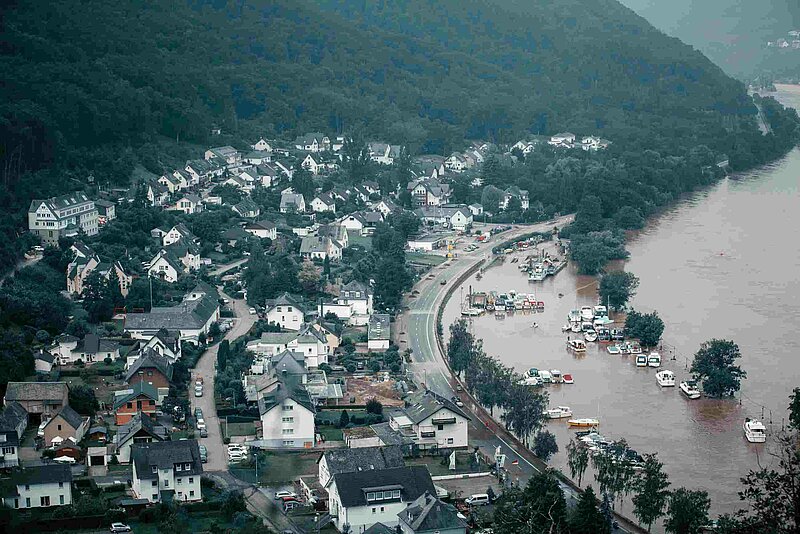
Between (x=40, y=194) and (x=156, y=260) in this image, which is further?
(x=40, y=194)

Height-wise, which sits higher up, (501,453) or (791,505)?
(791,505)

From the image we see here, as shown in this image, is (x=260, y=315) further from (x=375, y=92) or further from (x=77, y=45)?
(x=375, y=92)

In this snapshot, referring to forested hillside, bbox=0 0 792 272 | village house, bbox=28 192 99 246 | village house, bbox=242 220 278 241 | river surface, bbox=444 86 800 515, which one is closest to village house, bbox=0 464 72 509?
river surface, bbox=444 86 800 515

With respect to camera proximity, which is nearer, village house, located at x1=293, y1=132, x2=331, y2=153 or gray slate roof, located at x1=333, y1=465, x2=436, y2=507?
gray slate roof, located at x1=333, y1=465, x2=436, y2=507

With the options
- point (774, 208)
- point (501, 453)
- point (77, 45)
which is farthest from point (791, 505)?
point (77, 45)

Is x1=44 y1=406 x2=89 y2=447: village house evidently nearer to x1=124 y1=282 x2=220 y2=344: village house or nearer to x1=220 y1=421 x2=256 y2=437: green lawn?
x1=220 y1=421 x2=256 y2=437: green lawn

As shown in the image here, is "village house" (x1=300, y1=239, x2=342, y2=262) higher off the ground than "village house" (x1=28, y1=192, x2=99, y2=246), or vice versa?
"village house" (x1=28, y1=192, x2=99, y2=246)

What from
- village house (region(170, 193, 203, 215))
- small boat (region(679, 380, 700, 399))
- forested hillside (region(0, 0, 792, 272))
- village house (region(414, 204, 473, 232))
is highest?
forested hillside (region(0, 0, 792, 272))
